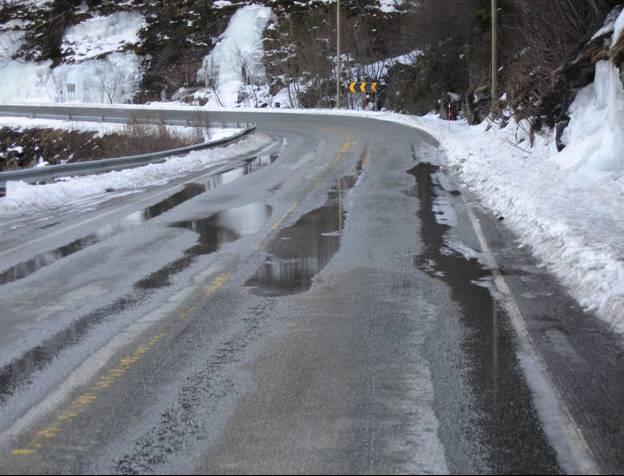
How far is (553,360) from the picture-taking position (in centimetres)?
569

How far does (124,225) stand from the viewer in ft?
40.3

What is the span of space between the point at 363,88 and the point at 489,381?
4862cm

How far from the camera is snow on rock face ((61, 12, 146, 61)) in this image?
73375 mm

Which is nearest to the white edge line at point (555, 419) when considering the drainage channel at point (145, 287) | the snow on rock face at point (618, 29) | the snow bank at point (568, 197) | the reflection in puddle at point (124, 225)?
the snow bank at point (568, 197)

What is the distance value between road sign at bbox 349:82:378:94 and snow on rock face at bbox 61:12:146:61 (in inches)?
1081

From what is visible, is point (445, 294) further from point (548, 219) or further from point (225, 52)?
point (225, 52)

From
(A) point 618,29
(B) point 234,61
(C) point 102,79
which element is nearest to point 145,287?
(A) point 618,29

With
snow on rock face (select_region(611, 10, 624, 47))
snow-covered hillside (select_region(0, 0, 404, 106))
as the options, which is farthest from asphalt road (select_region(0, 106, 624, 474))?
snow-covered hillside (select_region(0, 0, 404, 106))

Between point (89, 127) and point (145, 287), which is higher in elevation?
point (145, 287)

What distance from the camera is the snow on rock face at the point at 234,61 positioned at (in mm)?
67369

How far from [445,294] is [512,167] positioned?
10787mm

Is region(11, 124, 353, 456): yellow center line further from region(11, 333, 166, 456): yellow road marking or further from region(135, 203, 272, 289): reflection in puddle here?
region(135, 203, 272, 289): reflection in puddle

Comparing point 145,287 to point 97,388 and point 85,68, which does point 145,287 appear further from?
point 85,68

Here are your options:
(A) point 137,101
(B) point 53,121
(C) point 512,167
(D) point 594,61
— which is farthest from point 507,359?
(A) point 137,101
